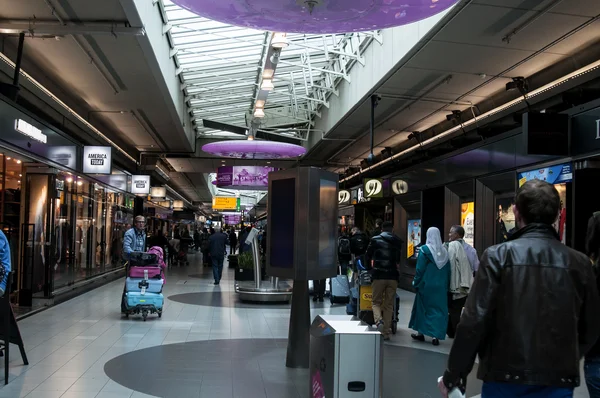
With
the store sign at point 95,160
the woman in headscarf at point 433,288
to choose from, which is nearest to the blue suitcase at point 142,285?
the store sign at point 95,160

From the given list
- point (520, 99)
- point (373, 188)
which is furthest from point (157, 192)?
point (520, 99)

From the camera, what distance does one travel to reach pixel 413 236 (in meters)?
17.0

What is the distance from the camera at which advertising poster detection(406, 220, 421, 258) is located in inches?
652

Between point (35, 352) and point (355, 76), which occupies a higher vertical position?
point (355, 76)

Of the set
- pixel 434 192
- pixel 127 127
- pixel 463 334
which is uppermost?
pixel 127 127

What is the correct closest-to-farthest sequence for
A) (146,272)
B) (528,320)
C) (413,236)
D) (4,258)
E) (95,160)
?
(528,320) → (4,258) → (146,272) → (95,160) → (413,236)

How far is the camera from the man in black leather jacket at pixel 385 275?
9.09 m

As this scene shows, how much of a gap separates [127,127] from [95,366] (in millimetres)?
12086

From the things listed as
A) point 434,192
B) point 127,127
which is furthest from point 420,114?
point 127,127

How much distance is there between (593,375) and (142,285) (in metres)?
8.68

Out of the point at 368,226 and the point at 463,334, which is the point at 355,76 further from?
the point at 463,334

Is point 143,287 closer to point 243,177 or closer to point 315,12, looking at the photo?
point 315,12

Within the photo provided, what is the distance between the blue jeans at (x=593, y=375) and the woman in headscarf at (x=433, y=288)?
17.7 ft

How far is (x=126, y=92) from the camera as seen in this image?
43.2 ft
